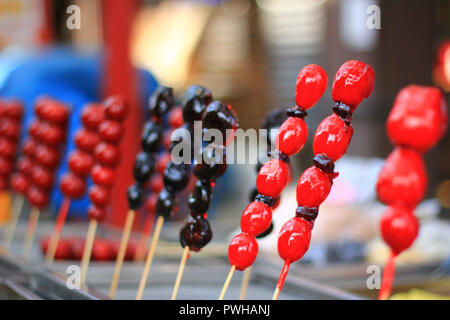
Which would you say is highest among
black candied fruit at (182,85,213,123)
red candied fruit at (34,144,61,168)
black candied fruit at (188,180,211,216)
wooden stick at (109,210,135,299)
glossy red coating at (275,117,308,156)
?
black candied fruit at (182,85,213,123)

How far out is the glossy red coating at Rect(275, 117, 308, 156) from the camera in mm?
974

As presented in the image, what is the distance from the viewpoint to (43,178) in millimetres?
1941

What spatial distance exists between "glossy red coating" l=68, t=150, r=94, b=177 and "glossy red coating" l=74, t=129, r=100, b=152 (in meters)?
0.04

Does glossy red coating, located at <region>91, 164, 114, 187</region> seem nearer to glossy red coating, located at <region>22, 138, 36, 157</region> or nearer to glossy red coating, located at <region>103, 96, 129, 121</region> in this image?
glossy red coating, located at <region>103, 96, 129, 121</region>

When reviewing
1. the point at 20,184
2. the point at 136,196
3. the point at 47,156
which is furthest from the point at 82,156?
the point at 20,184

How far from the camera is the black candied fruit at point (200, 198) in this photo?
1.10m

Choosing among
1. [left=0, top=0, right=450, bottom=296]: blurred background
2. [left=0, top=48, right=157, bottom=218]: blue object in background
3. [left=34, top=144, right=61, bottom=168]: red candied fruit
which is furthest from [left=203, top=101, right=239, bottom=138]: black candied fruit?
[left=0, top=48, right=157, bottom=218]: blue object in background

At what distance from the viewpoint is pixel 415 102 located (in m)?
0.75

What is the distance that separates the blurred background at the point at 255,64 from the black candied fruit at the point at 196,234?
0.67m

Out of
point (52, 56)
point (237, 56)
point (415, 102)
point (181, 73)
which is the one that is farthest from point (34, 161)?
point (237, 56)

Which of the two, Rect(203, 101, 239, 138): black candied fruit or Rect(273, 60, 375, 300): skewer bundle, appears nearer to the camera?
Rect(273, 60, 375, 300): skewer bundle

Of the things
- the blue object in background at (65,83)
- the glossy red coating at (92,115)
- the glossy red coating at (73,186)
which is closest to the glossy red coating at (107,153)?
the glossy red coating at (92,115)

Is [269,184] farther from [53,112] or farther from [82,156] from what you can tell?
[53,112]

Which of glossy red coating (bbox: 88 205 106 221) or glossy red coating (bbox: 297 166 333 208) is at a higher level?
glossy red coating (bbox: 297 166 333 208)
